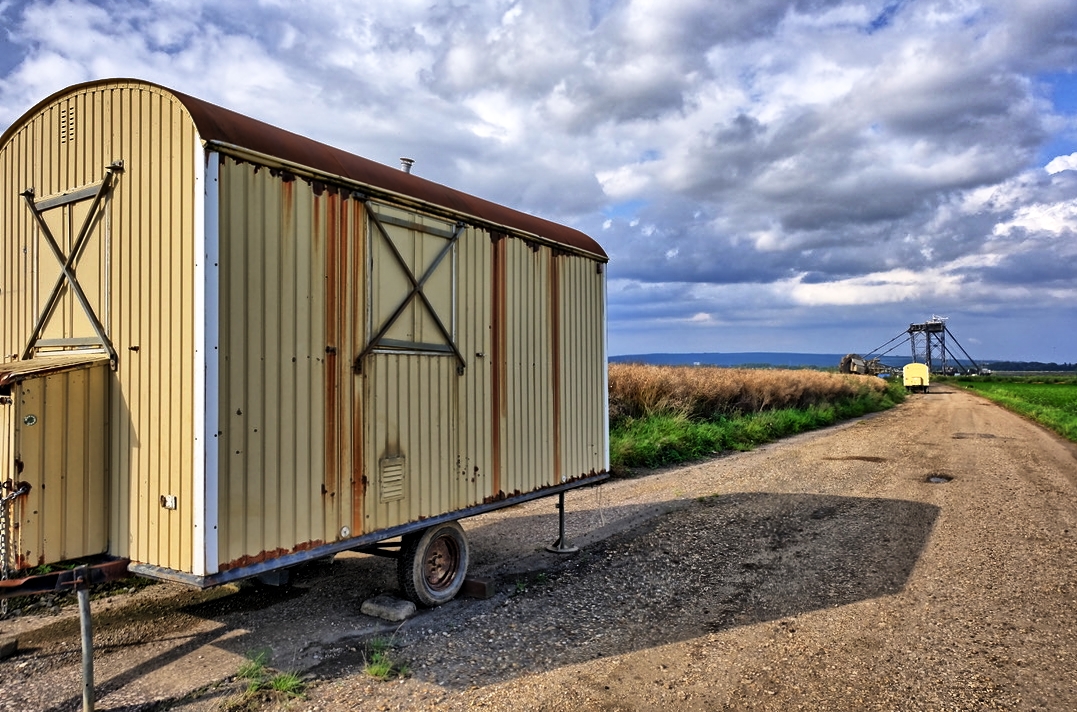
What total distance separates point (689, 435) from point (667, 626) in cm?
1068

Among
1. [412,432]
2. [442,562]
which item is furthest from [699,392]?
[412,432]

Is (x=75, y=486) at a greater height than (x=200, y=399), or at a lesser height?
lesser

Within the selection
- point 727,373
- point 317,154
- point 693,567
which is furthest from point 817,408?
point 317,154

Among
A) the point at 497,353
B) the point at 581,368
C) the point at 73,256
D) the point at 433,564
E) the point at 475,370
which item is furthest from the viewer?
the point at 581,368

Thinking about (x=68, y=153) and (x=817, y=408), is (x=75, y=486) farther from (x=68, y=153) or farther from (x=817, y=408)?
(x=817, y=408)

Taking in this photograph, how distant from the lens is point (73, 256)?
468 centimetres

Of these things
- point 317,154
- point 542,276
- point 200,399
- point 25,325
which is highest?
point 317,154

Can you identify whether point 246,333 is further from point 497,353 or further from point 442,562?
point 442,562

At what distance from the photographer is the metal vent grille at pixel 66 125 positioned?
15.4 ft

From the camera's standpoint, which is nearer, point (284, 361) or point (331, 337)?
point (284, 361)

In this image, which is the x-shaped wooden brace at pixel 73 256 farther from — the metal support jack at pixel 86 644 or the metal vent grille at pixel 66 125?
the metal support jack at pixel 86 644

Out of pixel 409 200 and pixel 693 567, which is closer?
pixel 409 200

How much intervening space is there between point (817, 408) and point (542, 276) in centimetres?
2090

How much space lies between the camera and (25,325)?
5000mm
